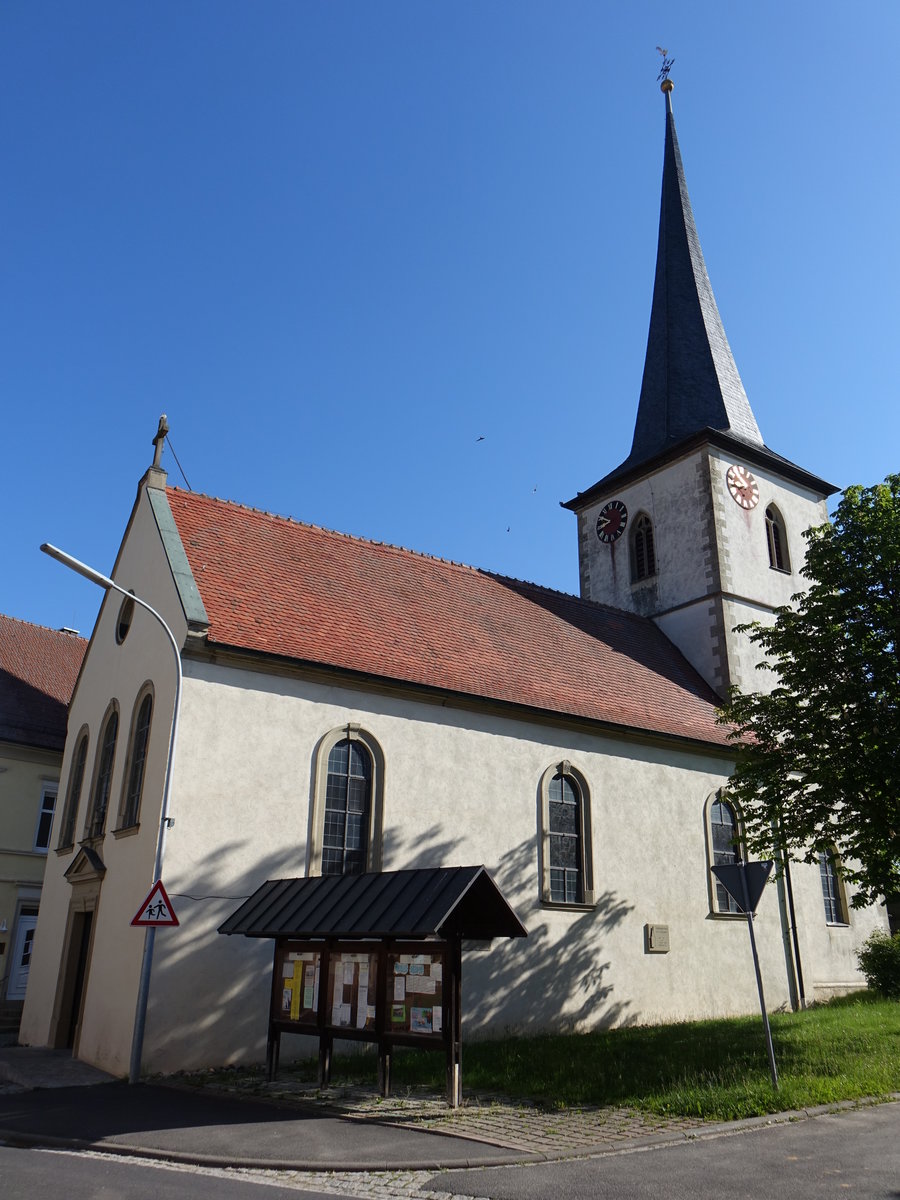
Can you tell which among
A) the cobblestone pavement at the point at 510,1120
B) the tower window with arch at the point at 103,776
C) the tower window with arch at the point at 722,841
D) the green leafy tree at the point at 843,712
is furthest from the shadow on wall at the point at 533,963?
the tower window with arch at the point at 103,776

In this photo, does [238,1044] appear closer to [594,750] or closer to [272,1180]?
[272,1180]

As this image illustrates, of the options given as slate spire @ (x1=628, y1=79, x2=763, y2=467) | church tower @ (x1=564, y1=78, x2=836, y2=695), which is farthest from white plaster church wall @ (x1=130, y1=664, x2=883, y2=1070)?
slate spire @ (x1=628, y1=79, x2=763, y2=467)

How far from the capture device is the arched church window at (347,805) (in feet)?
47.9

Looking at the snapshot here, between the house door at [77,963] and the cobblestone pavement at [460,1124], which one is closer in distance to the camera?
the cobblestone pavement at [460,1124]

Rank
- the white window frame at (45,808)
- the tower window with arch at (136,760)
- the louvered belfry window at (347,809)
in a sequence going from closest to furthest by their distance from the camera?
the louvered belfry window at (347,809) → the tower window with arch at (136,760) → the white window frame at (45,808)

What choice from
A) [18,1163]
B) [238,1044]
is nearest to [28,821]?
[238,1044]

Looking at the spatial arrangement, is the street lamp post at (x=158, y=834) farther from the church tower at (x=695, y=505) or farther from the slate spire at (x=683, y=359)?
the slate spire at (x=683, y=359)

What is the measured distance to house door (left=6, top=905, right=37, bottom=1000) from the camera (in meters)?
23.0

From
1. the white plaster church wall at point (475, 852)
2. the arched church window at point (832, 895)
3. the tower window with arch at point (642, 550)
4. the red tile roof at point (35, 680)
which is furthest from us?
the tower window with arch at point (642, 550)

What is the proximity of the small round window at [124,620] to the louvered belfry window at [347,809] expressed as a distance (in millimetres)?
5148

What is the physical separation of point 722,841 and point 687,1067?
340 inches

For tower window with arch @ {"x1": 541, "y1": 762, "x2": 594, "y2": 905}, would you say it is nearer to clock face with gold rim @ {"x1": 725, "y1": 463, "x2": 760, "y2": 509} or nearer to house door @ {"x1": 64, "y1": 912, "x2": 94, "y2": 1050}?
house door @ {"x1": 64, "y1": 912, "x2": 94, "y2": 1050}

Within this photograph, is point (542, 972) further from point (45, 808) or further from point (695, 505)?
point (45, 808)

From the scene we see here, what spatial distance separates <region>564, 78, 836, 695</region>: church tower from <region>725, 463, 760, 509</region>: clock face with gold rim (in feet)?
0.11
